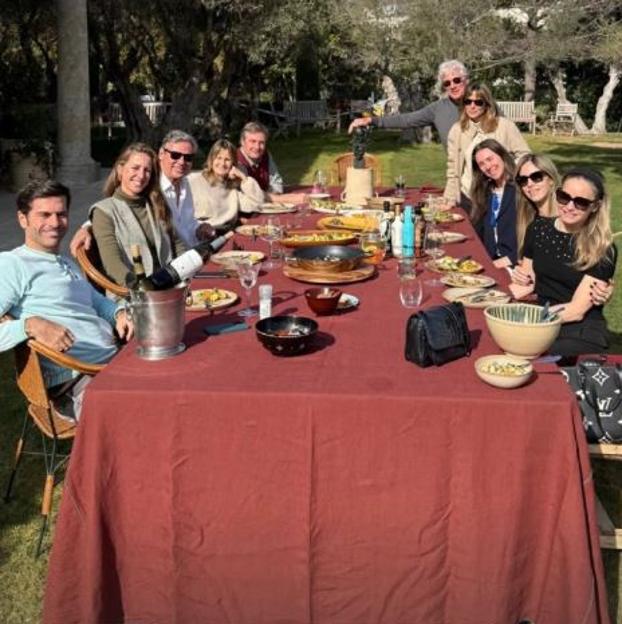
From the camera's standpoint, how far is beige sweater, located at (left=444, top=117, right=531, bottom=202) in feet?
17.6

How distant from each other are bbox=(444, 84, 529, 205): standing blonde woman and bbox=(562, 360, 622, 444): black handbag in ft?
8.62

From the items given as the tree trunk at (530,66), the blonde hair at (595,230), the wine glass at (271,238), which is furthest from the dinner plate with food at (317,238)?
the tree trunk at (530,66)

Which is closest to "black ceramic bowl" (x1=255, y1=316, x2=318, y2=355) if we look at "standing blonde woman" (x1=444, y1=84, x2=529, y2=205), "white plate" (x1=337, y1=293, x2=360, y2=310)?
"white plate" (x1=337, y1=293, x2=360, y2=310)

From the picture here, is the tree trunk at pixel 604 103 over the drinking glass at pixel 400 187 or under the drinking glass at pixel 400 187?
over

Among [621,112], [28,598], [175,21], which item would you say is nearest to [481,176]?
[28,598]

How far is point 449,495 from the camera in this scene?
83.3 inches

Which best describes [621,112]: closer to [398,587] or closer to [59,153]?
[59,153]

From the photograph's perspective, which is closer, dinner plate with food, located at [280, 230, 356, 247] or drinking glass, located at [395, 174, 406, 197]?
dinner plate with food, located at [280, 230, 356, 247]

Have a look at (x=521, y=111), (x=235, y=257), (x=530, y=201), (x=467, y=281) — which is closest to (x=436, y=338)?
(x=467, y=281)

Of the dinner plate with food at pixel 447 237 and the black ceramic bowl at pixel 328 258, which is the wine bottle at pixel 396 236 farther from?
the black ceramic bowl at pixel 328 258

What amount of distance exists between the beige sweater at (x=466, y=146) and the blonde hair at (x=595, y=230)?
1894mm

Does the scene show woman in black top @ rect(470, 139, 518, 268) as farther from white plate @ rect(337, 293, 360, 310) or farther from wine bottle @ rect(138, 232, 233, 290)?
wine bottle @ rect(138, 232, 233, 290)

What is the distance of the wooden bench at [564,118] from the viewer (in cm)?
2414

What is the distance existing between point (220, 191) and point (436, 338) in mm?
3286
